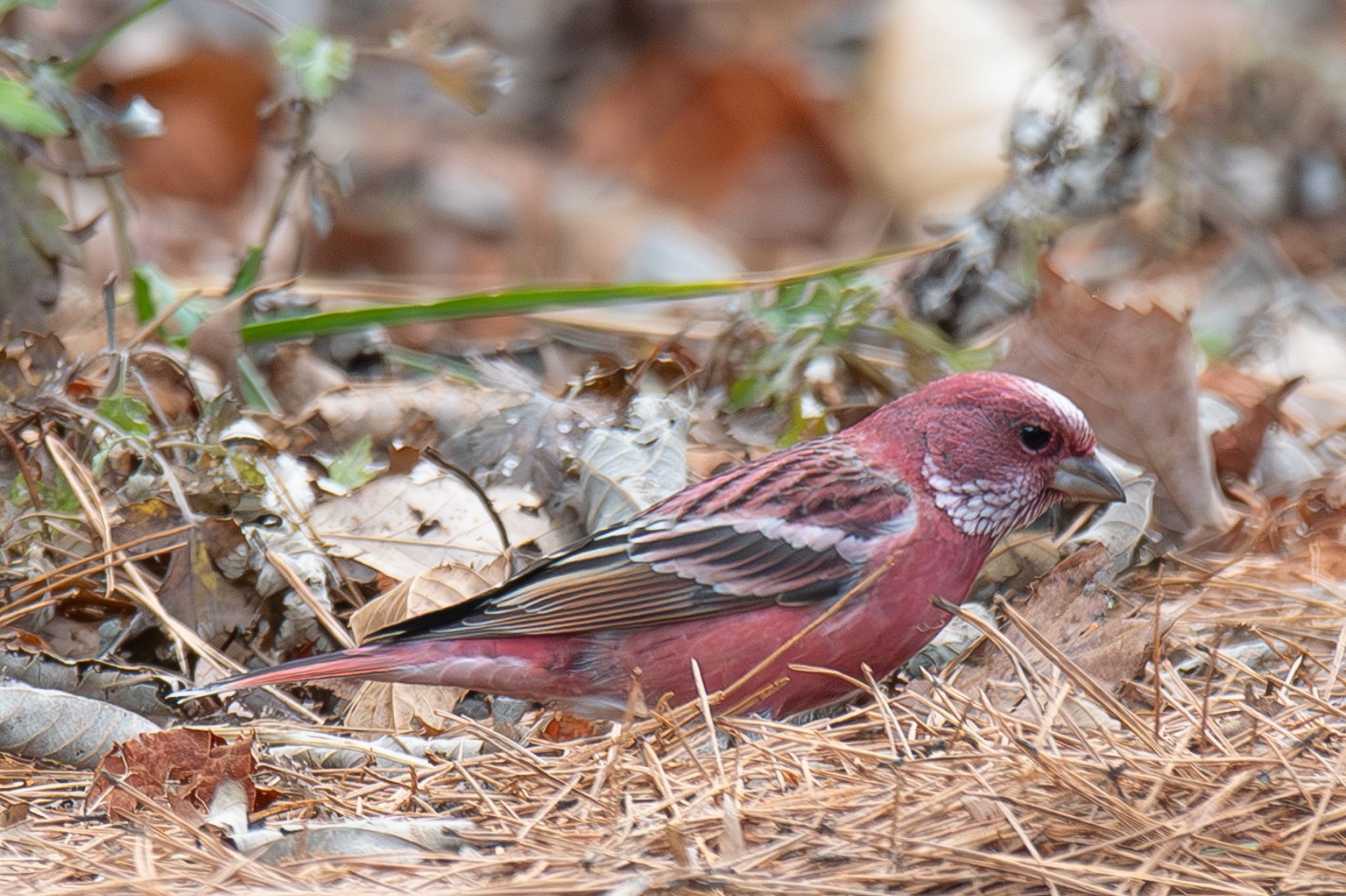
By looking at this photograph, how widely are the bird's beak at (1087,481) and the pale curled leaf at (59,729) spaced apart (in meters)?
2.18

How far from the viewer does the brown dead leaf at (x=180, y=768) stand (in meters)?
3.01

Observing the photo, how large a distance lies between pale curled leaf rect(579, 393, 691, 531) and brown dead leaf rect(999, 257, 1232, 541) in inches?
38.2

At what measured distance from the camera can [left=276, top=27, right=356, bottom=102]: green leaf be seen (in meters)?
4.09

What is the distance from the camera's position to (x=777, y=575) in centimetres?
357

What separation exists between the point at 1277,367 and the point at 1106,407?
211 centimetres

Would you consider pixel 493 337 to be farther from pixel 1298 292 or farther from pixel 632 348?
pixel 1298 292

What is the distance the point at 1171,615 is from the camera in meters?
3.74

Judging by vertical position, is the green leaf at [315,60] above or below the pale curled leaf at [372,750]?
above

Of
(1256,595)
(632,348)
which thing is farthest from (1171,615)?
(632,348)

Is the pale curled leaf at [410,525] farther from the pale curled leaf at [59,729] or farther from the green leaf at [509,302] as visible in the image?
the pale curled leaf at [59,729]

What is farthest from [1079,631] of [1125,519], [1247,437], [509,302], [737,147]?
[737,147]

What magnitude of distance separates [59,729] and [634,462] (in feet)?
5.21

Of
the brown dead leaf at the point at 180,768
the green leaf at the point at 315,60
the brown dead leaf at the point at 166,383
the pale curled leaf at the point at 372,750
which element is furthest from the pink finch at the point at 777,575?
the green leaf at the point at 315,60

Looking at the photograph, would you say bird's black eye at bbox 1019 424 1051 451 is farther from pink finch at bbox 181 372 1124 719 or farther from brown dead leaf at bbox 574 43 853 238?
brown dead leaf at bbox 574 43 853 238
